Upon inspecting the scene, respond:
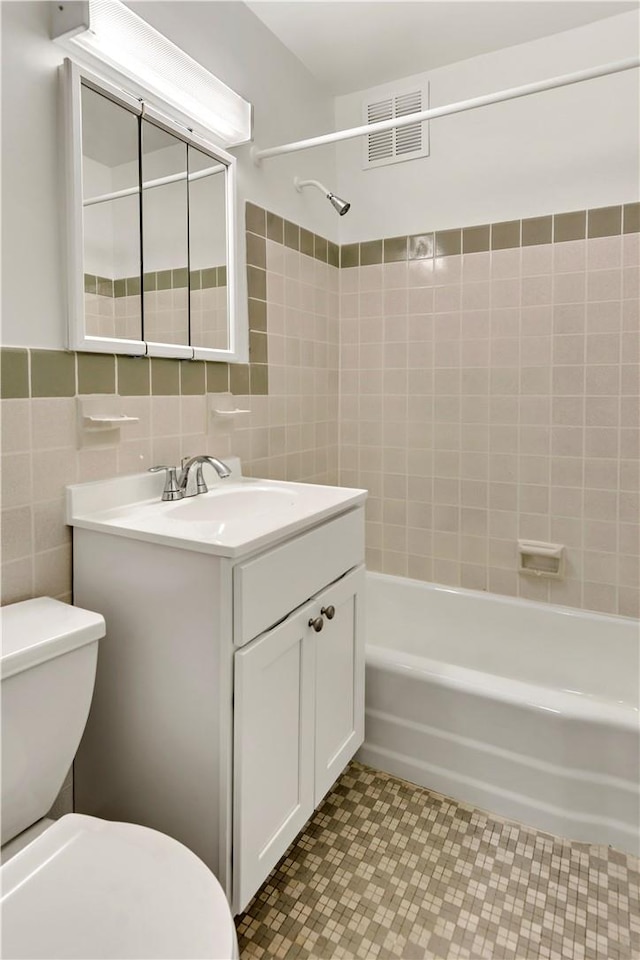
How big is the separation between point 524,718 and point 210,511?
1038 millimetres

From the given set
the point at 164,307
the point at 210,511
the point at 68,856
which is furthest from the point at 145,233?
the point at 68,856

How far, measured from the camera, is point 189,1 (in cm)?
165

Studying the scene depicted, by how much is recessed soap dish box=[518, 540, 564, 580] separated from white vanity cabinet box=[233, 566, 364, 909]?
891 mm

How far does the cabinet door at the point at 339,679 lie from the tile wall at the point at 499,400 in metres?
0.88

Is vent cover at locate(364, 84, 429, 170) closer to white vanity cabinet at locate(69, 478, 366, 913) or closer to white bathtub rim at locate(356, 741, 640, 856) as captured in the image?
white vanity cabinet at locate(69, 478, 366, 913)

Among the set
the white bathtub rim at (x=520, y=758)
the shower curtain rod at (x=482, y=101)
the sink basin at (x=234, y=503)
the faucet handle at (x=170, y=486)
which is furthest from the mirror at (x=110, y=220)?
the white bathtub rim at (x=520, y=758)

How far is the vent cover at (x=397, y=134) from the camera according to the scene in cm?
229

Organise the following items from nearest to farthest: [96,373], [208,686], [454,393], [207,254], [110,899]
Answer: [110,899], [208,686], [96,373], [207,254], [454,393]

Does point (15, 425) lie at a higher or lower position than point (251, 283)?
lower

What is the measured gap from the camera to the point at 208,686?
3.74 ft

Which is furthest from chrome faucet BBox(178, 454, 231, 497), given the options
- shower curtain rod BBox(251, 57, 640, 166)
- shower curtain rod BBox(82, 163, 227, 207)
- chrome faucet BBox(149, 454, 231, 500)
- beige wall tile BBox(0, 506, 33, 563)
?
shower curtain rod BBox(251, 57, 640, 166)

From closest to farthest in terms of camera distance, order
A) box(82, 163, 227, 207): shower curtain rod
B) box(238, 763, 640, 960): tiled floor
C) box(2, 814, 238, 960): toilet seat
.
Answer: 1. box(2, 814, 238, 960): toilet seat
2. box(238, 763, 640, 960): tiled floor
3. box(82, 163, 227, 207): shower curtain rod

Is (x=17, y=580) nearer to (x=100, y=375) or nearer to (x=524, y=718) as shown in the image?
(x=100, y=375)

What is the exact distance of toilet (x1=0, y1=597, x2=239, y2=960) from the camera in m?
0.80
